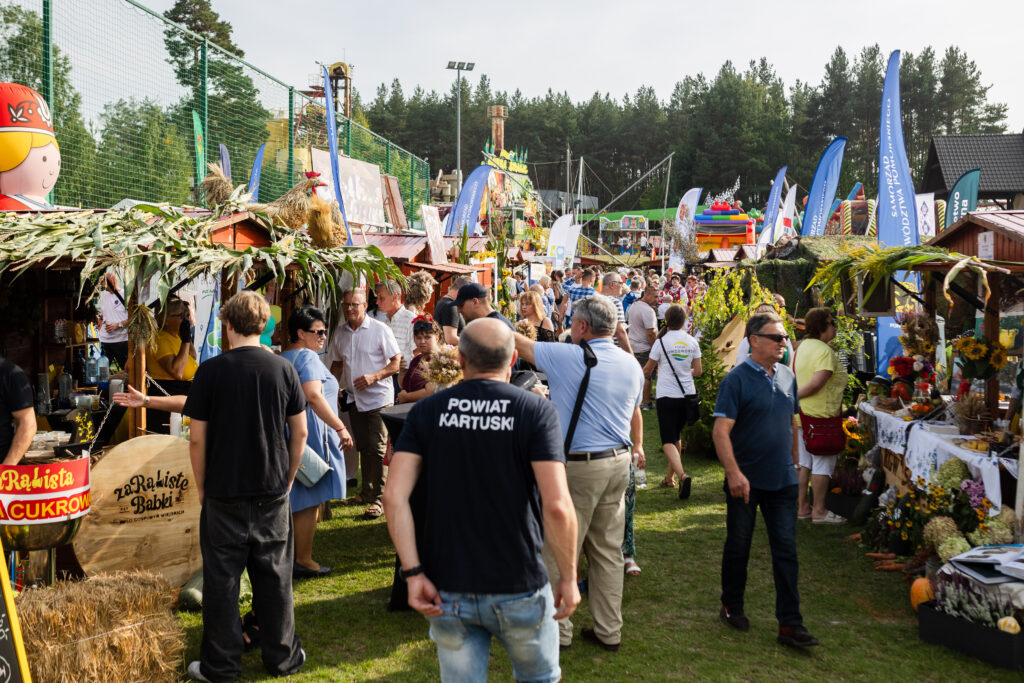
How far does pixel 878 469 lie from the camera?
6.70 meters

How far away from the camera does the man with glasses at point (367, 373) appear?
649 centimetres

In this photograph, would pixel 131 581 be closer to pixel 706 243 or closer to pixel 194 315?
pixel 194 315

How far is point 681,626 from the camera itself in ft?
15.7

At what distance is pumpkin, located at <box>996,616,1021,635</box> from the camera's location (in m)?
4.16

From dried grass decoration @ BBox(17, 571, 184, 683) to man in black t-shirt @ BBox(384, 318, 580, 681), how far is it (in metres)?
Answer: 1.67

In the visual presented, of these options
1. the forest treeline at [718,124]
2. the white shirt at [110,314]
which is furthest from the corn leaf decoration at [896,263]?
the forest treeline at [718,124]

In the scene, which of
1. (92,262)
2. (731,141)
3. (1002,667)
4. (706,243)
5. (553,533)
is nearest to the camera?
(553,533)

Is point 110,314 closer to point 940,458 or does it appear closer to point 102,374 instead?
point 102,374

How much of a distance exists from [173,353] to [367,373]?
1443 mm

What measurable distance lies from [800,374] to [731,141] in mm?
71241

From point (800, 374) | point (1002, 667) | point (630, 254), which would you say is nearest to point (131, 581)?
point (1002, 667)

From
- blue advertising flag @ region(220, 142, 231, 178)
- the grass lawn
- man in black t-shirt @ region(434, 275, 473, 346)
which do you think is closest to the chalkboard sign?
the grass lawn

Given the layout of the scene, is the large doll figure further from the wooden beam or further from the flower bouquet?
the wooden beam

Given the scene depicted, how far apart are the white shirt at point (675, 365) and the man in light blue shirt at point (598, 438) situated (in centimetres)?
322
